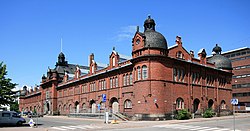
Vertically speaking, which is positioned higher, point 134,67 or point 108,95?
point 134,67

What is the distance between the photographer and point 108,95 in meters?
48.5

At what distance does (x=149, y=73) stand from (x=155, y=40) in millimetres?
4857

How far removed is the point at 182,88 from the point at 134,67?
27.2 feet

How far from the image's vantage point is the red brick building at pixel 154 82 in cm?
3772

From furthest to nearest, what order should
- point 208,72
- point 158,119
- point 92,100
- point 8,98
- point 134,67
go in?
1. point 92,100
2. point 208,72
3. point 134,67
4. point 158,119
5. point 8,98

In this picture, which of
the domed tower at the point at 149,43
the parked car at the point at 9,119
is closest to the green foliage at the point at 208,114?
the domed tower at the point at 149,43

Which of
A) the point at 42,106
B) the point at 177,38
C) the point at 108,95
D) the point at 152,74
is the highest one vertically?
the point at 177,38

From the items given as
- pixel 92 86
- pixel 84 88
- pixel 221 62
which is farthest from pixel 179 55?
pixel 84 88

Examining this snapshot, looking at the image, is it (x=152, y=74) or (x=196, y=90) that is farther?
(x=196, y=90)

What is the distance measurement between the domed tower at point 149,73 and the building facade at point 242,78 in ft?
165

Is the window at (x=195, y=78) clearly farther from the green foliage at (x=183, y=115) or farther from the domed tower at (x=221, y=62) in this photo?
the domed tower at (x=221, y=62)

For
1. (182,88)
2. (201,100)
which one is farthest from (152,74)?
(201,100)

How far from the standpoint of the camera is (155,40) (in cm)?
3844

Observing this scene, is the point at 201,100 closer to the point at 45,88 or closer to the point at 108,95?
the point at 108,95
